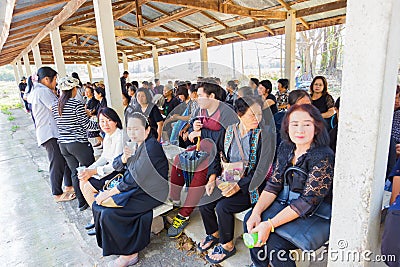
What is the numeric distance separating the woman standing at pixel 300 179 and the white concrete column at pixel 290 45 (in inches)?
183

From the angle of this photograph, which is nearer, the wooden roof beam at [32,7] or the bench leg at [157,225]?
the bench leg at [157,225]

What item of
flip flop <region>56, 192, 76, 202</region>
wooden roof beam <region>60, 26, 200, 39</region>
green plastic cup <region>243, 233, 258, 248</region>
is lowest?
flip flop <region>56, 192, 76, 202</region>

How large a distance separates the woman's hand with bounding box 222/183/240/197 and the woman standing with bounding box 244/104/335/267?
23 centimetres

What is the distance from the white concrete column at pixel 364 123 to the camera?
840 mm

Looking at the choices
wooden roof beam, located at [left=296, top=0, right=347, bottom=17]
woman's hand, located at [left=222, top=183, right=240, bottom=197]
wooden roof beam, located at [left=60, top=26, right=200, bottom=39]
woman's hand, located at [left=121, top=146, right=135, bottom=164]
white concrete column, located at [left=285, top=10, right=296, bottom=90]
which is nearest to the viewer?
woman's hand, located at [left=222, top=183, right=240, bottom=197]

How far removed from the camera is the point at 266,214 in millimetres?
1407

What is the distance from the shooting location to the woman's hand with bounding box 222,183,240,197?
161 centimetres

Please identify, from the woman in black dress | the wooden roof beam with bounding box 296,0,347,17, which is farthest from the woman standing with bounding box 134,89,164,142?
the wooden roof beam with bounding box 296,0,347,17

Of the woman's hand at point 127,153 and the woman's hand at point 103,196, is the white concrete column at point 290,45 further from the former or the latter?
the woman's hand at point 103,196

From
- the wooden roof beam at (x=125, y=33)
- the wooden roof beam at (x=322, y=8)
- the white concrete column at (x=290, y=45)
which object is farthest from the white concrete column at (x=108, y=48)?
the white concrete column at (x=290, y=45)

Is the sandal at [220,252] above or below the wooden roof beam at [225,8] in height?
below

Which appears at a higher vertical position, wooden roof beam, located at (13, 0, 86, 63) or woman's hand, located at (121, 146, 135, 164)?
wooden roof beam, located at (13, 0, 86, 63)
